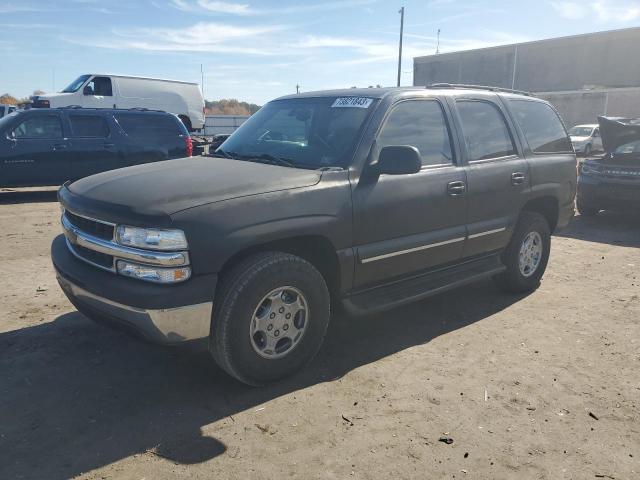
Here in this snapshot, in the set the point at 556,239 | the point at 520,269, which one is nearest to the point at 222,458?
Answer: the point at 520,269

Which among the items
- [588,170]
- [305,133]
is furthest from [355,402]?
[588,170]

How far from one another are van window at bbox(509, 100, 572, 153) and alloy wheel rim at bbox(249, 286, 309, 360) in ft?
10.0

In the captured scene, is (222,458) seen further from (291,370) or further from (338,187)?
→ (338,187)

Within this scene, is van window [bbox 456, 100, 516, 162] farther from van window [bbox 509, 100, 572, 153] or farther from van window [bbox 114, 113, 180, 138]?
van window [bbox 114, 113, 180, 138]

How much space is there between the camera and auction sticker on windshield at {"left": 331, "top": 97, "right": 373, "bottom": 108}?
3962 mm

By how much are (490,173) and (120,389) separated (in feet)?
11.0

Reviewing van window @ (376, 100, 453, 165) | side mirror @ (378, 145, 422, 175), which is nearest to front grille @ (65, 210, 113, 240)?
side mirror @ (378, 145, 422, 175)

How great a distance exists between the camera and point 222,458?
269cm

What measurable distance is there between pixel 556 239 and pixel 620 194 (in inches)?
67.9

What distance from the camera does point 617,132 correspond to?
8930 mm

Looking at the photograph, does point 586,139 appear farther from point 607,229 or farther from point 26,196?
point 26,196

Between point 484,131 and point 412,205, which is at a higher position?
point 484,131

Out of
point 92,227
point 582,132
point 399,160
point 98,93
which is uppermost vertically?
point 98,93

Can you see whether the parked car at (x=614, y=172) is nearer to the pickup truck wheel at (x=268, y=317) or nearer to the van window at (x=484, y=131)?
the van window at (x=484, y=131)
